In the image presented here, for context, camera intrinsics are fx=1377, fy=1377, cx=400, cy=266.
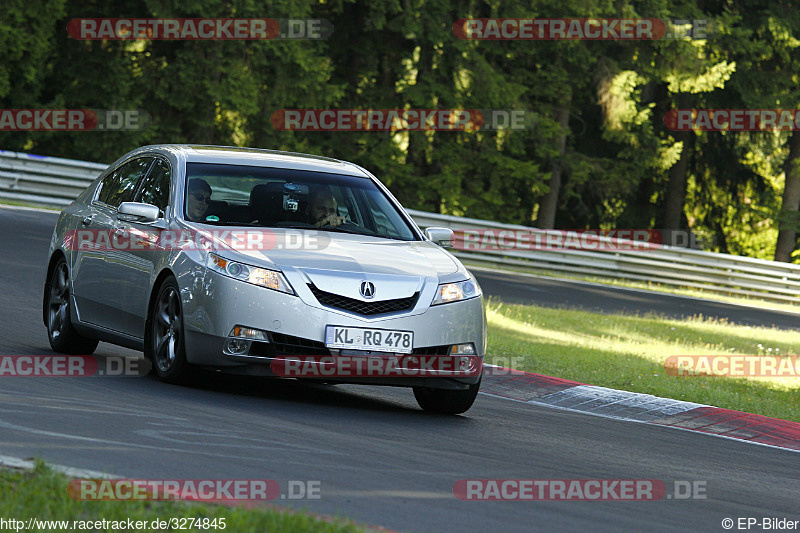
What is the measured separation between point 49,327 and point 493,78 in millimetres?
27675

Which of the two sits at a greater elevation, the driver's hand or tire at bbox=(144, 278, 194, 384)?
the driver's hand

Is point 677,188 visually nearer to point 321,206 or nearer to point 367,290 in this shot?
point 321,206

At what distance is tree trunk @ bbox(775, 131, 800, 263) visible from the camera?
44.7m

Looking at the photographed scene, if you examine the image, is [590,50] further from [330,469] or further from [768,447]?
[330,469]

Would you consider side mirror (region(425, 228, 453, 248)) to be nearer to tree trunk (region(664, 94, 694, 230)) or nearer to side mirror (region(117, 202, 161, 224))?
side mirror (region(117, 202, 161, 224))

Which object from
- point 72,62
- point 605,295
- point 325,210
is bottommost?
point 605,295

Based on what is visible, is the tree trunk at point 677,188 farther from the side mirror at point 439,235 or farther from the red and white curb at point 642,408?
the side mirror at point 439,235

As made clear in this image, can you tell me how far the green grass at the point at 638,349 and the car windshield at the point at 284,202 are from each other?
340 centimetres

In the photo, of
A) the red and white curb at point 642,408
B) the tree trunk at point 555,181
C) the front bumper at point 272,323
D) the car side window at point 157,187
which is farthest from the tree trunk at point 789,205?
the front bumper at point 272,323

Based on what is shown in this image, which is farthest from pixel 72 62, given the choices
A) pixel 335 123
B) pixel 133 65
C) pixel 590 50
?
pixel 590 50

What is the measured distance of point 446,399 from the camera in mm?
9609

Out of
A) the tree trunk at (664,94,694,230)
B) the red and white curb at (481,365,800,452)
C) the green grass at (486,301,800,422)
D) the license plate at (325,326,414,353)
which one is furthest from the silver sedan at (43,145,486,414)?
the tree trunk at (664,94,694,230)

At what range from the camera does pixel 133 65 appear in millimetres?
34812

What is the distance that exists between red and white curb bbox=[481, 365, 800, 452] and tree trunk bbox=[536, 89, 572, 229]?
2995cm
